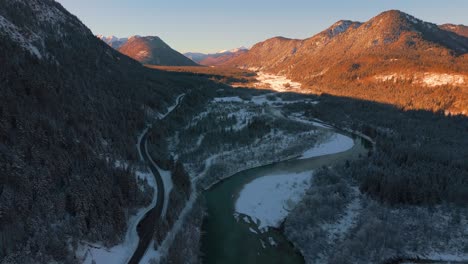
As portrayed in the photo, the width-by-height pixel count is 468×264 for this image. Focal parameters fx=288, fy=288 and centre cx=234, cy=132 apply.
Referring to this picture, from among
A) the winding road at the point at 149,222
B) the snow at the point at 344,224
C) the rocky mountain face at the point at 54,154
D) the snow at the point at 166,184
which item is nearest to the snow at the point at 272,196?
the snow at the point at 344,224

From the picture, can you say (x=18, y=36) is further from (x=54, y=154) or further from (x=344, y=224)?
(x=344, y=224)

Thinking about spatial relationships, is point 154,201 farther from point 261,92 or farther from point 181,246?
point 261,92

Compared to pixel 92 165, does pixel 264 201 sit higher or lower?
lower

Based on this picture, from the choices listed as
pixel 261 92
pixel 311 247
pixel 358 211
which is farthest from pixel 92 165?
pixel 261 92

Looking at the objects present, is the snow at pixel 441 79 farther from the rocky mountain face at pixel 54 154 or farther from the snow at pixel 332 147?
the rocky mountain face at pixel 54 154

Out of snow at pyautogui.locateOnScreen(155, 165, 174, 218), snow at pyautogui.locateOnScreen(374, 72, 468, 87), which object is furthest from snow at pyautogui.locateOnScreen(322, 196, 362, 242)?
snow at pyautogui.locateOnScreen(374, 72, 468, 87)

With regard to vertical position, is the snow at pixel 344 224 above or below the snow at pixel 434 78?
below
